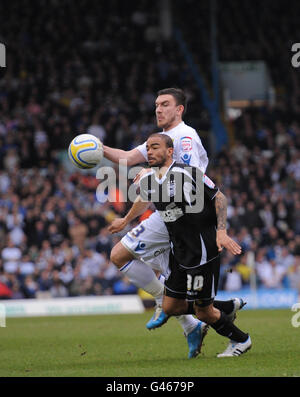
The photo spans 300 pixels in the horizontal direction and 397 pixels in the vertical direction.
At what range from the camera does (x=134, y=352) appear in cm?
990

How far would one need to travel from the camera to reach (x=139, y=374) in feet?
24.3

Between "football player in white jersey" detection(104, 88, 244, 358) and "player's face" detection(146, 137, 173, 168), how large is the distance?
18.9 inches

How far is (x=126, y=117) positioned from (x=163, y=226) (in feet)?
59.7

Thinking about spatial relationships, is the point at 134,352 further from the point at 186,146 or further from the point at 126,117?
the point at 126,117

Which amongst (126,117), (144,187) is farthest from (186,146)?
(126,117)

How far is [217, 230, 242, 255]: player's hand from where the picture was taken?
789cm

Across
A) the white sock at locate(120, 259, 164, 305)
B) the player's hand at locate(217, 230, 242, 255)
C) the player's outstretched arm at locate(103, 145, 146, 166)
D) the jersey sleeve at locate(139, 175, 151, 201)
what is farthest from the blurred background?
the player's hand at locate(217, 230, 242, 255)

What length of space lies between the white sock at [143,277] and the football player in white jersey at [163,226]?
53mm

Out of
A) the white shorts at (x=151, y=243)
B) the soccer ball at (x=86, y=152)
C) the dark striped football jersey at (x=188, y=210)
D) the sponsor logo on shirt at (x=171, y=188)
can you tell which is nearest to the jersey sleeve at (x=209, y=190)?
the dark striped football jersey at (x=188, y=210)

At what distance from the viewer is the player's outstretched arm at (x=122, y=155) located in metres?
8.81

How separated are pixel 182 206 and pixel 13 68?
2084 centimetres

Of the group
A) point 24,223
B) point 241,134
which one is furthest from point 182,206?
point 241,134

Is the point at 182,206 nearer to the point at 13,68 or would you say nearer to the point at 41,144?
the point at 41,144

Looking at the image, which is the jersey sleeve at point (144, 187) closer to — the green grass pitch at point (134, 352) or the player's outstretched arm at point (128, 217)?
the player's outstretched arm at point (128, 217)
